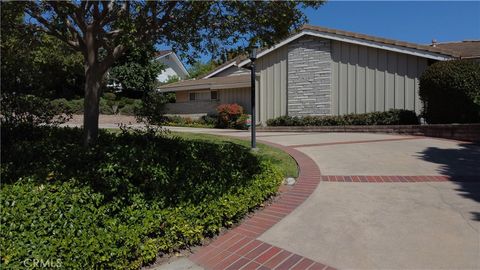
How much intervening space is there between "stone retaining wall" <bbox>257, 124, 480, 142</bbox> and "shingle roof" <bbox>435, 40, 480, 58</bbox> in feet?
17.5

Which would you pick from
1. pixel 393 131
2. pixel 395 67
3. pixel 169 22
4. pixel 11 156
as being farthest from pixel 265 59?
pixel 11 156

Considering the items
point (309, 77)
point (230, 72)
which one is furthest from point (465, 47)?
point (230, 72)

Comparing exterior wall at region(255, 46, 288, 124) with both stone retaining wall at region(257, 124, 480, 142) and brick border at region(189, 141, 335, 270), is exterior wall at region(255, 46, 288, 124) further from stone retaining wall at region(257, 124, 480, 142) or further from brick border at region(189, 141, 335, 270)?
brick border at region(189, 141, 335, 270)

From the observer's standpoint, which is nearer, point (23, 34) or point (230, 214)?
point (230, 214)

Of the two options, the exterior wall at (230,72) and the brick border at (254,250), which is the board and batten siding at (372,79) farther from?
the brick border at (254,250)

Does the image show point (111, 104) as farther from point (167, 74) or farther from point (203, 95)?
point (167, 74)

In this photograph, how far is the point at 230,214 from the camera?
15.3 ft

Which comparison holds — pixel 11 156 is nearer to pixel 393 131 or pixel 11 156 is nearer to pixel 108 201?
pixel 108 201

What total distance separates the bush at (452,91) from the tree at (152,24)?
9.28 meters

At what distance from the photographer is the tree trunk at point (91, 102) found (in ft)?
19.3

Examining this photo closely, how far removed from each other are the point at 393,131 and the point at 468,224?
1105cm

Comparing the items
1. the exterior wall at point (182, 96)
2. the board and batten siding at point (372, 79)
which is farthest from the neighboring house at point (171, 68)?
the board and batten siding at point (372, 79)

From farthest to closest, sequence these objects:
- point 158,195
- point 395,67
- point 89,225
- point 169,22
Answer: point 395,67
point 169,22
point 158,195
point 89,225

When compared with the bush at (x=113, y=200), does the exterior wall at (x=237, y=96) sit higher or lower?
higher
